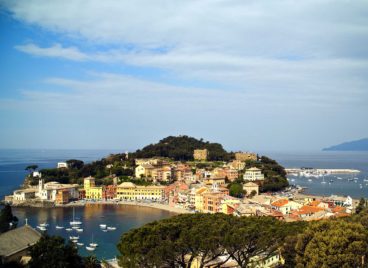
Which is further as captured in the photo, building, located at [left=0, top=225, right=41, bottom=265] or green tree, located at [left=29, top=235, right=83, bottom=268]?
building, located at [left=0, top=225, right=41, bottom=265]

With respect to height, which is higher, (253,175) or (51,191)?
(253,175)

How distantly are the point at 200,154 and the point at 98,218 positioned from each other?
89.0ft

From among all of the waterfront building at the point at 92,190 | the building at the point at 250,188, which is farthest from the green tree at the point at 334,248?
the waterfront building at the point at 92,190

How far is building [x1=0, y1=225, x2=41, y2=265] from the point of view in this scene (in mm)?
Answer: 11250

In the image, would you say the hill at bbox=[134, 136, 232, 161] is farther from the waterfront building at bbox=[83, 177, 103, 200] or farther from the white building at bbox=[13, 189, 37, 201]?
the white building at bbox=[13, 189, 37, 201]

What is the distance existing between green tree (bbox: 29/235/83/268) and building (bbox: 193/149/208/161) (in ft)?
142

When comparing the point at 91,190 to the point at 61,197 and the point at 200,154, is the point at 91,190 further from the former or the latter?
the point at 200,154

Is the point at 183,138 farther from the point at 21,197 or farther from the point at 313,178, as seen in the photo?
the point at 21,197

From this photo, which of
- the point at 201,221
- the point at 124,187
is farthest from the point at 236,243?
the point at 124,187

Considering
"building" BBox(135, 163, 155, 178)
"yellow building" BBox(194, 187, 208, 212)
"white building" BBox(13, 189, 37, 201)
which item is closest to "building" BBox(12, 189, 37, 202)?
"white building" BBox(13, 189, 37, 201)

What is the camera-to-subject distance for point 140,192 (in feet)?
124

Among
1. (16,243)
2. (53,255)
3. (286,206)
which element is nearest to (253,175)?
(286,206)

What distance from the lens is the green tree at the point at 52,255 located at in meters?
9.48

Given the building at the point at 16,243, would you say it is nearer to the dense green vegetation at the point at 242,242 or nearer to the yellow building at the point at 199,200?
the dense green vegetation at the point at 242,242
